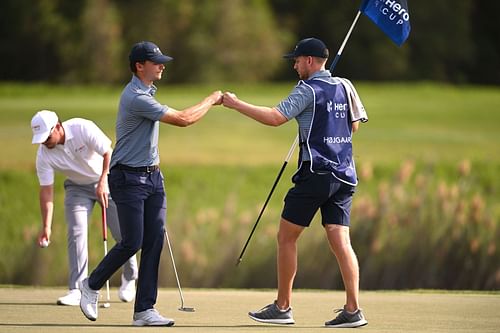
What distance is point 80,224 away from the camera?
9.34m

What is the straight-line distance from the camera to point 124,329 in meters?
7.67

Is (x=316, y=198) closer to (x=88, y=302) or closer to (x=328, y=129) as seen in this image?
(x=328, y=129)

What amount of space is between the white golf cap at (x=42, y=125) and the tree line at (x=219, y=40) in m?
36.4

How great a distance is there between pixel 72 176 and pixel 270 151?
1289 cm

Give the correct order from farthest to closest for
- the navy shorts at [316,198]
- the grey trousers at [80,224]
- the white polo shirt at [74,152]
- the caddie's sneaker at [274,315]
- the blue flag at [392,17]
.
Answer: the grey trousers at [80,224] < the white polo shirt at [74,152] < the blue flag at [392,17] < the caddie's sneaker at [274,315] < the navy shorts at [316,198]

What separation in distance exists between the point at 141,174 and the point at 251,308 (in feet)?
5.12

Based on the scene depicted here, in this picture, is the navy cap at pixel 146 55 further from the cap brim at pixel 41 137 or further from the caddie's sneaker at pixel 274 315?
the caddie's sneaker at pixel 274 315

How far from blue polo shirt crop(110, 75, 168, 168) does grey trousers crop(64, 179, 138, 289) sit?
159 cm

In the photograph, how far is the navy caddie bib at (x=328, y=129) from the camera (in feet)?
25.6

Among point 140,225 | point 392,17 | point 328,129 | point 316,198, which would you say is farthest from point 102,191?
point 392,17

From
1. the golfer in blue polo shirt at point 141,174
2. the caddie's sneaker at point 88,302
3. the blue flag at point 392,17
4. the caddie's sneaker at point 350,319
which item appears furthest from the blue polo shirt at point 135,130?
the blue flag at point 392,17

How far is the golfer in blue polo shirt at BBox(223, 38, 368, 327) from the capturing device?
25.5 ft

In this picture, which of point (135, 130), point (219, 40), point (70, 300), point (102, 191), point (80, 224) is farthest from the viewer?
point (219, 40)

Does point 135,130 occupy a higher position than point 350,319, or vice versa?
point 135,130
